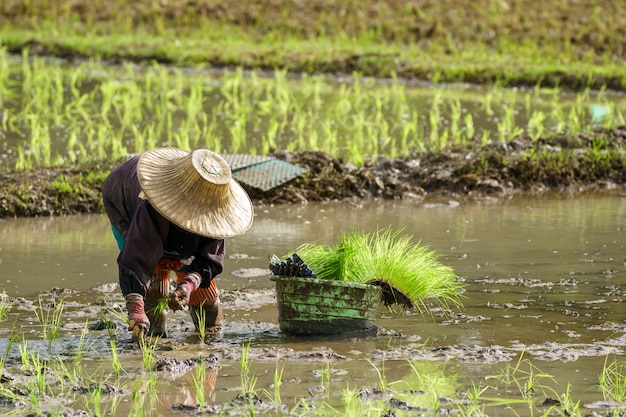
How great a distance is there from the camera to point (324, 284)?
4445 mm

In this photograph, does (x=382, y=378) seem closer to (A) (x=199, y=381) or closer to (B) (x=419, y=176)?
(A) (x=199, y=381)

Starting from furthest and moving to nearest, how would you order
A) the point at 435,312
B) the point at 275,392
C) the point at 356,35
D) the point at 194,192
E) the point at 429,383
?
the point at 356,35, the point at 435,312, the point at 194,192, the point at 429,383, the point at 275,392

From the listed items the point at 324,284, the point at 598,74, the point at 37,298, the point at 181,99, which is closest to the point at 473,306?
the point at 324,284

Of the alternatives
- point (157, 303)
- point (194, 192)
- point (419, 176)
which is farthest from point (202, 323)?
point (419, 176)

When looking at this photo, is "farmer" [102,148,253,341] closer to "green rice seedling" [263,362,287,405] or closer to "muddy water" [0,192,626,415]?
Result: "muddy water" [0,192,626,415]

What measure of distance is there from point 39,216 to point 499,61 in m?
7.91

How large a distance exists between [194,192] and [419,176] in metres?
4.10

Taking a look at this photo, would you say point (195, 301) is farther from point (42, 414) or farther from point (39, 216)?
point (39, 216)

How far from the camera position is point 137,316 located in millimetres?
4145

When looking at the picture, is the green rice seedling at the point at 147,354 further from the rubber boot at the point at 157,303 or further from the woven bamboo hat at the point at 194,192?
the woven bamboo hat at the point at 194,192

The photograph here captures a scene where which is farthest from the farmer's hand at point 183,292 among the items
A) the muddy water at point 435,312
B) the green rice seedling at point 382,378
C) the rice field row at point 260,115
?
the rice field row at point 260,115

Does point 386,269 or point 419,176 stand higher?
point 386,269

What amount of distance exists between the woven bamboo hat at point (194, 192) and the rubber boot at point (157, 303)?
1.43 ft

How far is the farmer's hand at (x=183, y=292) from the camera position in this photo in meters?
4.20
